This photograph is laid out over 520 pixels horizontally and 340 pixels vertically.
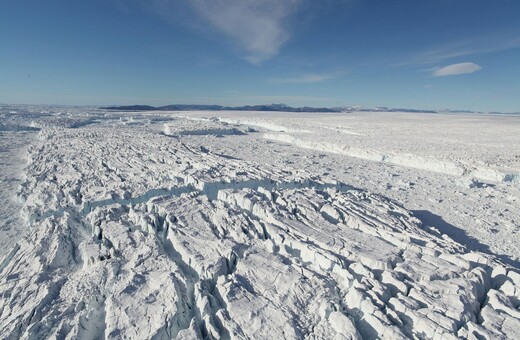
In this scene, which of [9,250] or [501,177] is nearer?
[9,250]

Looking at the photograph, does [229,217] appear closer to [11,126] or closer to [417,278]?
[417,278]

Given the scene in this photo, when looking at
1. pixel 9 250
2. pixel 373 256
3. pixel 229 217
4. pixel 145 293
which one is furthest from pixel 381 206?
pixel 9 250

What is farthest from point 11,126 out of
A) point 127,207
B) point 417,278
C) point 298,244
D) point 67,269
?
point 417,278

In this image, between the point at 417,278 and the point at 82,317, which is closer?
the point at 82,317

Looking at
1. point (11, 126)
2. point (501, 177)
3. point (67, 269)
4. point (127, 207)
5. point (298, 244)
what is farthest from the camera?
point (11, 126)

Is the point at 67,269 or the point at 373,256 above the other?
the point at 373,256

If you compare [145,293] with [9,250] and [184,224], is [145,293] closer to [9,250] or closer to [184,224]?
[184,224]

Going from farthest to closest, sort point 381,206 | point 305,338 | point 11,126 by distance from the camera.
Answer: point 11,126 → point 381,206 → point 305,338

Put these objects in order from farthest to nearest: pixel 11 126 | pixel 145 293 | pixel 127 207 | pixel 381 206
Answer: pixel 11 126
pixel 381 206
pixel 127 207
pixel 145 293

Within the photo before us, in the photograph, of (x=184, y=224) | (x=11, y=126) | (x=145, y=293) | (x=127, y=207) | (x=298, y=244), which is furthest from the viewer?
(x=11, y=126)
